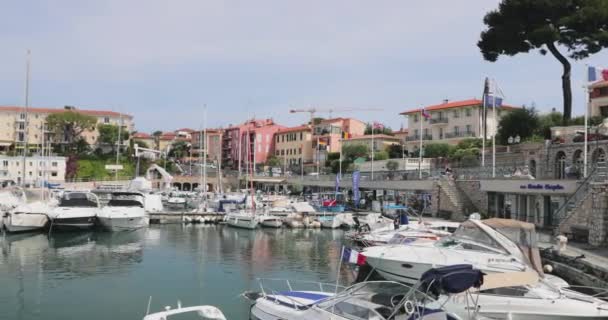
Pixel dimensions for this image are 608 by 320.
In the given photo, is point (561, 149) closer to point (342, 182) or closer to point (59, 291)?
point (59, 291)

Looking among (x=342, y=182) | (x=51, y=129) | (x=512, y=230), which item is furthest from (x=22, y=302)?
(x=51, y=129)

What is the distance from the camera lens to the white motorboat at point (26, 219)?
41.4 meters

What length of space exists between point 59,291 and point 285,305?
38.9ft

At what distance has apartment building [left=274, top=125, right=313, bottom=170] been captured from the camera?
12469cm

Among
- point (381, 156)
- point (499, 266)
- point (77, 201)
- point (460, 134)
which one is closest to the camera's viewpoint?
point (499, 266)

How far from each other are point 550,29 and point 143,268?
36323mm

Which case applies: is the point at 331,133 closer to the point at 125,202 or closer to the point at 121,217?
the point at 125,202

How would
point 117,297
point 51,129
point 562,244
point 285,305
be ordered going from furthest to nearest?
point 51,129 → point 562,244 → point 117,297 → point 285,305

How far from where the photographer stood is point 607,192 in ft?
82.6

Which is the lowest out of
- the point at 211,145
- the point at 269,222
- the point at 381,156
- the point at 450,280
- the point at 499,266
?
the point at 269,222

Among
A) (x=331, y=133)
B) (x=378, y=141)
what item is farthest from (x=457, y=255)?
(x=331, y=133)

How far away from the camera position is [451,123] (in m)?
93.4

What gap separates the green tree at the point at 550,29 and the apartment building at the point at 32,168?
85.5 m

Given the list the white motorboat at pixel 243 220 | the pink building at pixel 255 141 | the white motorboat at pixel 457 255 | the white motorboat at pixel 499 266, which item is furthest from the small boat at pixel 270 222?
the pink building at pixel 255 141
